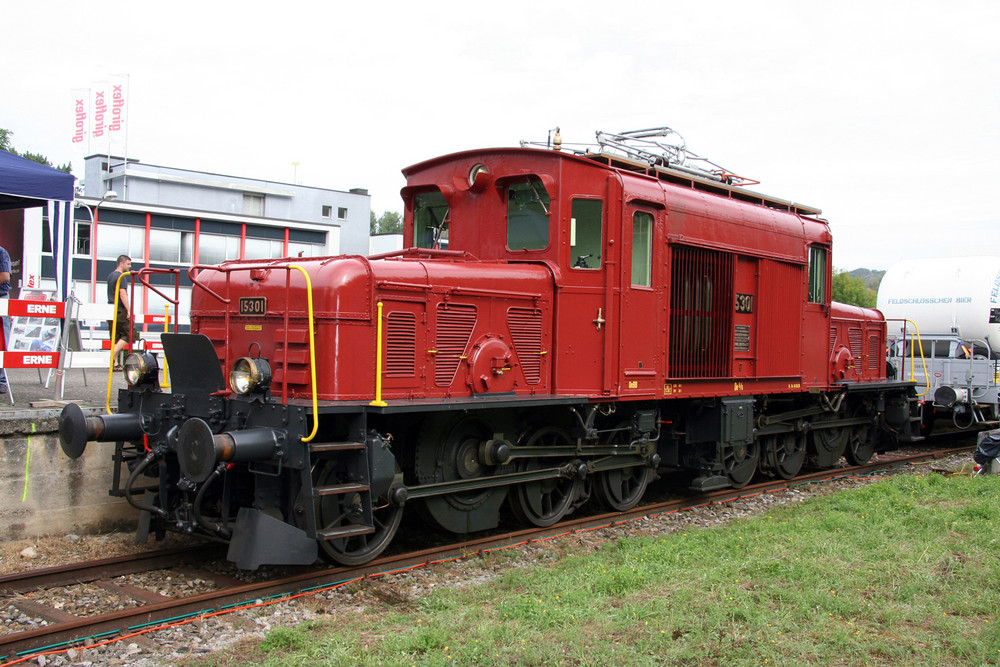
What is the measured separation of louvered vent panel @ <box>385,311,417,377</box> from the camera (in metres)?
6.86

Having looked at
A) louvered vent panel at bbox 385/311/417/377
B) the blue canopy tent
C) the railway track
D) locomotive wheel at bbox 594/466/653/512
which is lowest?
the railway track

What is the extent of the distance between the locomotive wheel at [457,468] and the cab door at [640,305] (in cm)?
178

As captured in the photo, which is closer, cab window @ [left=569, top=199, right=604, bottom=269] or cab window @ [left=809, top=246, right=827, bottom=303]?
cab window @ [left=569, top=199, right=604, bottom=269]

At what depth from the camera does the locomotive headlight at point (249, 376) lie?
252 inches

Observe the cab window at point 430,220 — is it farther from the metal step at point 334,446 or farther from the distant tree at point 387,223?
the distant tree at point 387,223

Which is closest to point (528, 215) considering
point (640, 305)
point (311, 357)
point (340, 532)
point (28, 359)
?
point (640, 305)

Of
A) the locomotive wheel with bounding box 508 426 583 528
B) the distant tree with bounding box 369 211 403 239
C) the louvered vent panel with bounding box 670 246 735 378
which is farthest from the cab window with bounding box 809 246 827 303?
the distant tree with bounding box 369 211 403 239

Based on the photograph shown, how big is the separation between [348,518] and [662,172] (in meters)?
5.46

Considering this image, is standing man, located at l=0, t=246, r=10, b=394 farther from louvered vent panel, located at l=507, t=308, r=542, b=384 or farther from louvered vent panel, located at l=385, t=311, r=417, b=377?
louvered vent panel, located at l=507, t=308, r=542, b=384

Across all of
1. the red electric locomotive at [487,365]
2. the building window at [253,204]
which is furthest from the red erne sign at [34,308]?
the building window at [253,204]

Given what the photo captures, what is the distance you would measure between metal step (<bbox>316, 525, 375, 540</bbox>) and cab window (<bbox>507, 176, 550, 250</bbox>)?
11.2 ft

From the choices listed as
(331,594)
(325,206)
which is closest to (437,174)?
(331,594)

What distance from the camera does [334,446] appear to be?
6.23m

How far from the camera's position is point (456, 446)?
7.56 metres
